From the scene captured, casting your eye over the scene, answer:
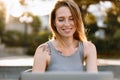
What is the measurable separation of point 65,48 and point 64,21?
0.18m

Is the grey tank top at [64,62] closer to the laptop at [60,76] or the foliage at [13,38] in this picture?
the laptop at [60,76]

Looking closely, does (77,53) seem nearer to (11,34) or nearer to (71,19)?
(71,19)

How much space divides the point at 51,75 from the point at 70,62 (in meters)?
0.70

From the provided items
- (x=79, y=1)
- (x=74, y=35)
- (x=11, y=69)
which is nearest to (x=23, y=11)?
(x=79, y=1)

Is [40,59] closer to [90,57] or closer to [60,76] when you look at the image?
[90,57]

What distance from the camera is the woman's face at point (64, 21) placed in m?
2.49

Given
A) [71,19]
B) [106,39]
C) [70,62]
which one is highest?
[71,19]

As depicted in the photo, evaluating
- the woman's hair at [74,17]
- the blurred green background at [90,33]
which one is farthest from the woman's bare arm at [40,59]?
the blurred green background at [90,33]

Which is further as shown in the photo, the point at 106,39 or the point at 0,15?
→ the point at 0,15

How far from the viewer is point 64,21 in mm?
2512

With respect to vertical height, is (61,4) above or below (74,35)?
above

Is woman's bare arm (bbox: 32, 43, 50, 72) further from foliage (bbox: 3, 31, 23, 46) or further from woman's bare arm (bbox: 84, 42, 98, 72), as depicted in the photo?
foliage (bbox: 3, 31, 23, 46)

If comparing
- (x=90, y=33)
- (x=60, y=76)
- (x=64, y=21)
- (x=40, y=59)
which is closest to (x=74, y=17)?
(x=64, y=21)

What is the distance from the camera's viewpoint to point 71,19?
8.23ft
